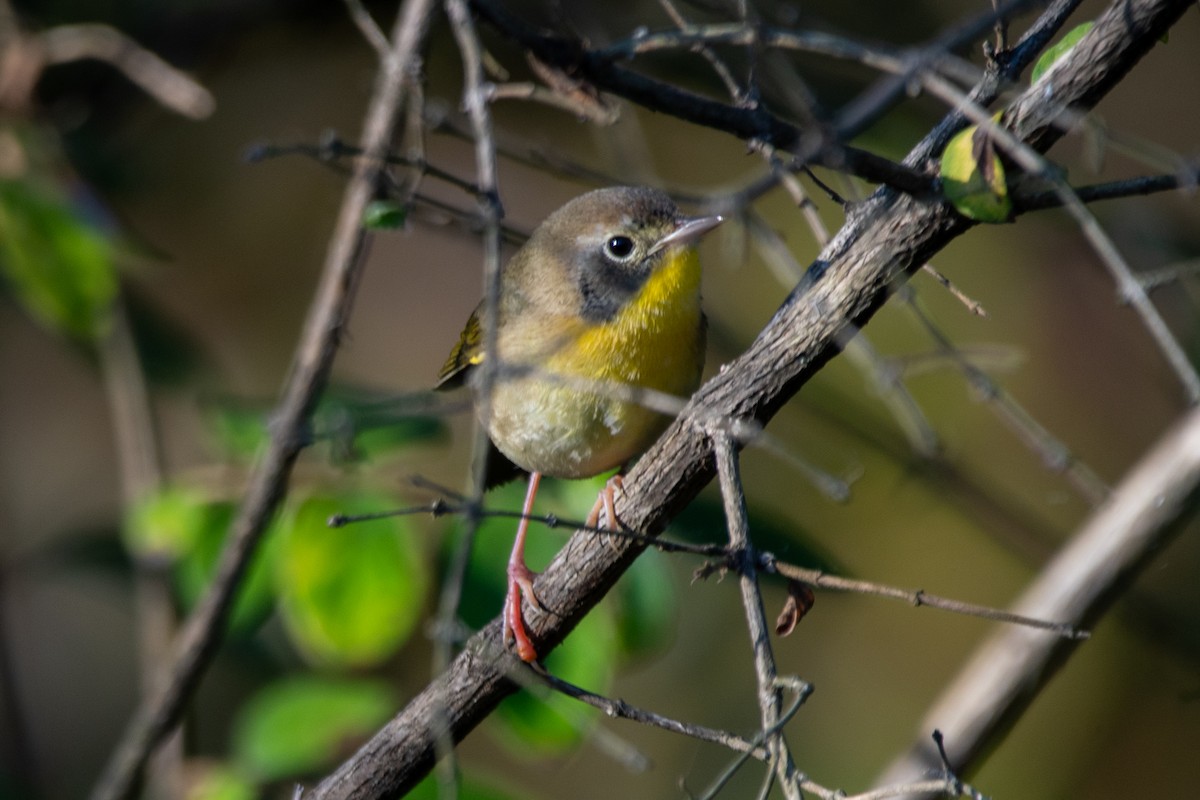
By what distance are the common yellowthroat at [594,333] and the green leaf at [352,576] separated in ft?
0.93

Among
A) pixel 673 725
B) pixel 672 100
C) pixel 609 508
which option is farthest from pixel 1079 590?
pixel 672 100

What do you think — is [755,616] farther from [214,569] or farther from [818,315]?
[214,569]

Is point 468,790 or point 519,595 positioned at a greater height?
point 519,595

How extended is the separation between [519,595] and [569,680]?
303mm

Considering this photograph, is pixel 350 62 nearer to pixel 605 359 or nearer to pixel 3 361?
pixel 3 361

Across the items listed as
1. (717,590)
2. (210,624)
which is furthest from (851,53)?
(717,590)

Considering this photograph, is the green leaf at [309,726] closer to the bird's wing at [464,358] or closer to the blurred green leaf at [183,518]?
the blurred green leaf at [183,518]

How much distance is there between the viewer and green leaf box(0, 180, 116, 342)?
3.04 m

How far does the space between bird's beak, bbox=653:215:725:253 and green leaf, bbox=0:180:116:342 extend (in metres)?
1.55

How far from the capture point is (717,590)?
18.8 ft

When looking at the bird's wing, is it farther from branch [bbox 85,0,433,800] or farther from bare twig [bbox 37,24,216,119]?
bare twig [bbox 37,24,216,119]

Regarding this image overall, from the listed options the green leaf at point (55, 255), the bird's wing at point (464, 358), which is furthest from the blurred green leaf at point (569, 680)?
the green leaf at point (55, 255)

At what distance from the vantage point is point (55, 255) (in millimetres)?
3148

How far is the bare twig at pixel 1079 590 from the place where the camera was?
276cm
